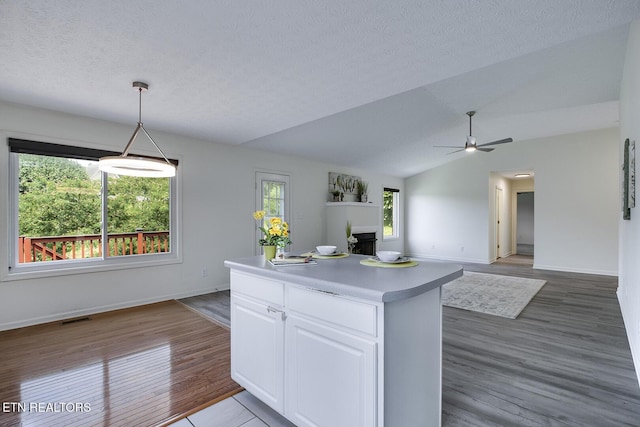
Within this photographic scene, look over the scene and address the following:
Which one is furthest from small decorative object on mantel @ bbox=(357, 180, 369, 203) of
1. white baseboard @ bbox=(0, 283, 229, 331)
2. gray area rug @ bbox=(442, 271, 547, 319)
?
white baseboard @ bbox=(0, 283, 229, 331)

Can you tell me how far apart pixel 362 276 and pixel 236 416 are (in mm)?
1182

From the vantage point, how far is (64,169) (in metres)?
3.65

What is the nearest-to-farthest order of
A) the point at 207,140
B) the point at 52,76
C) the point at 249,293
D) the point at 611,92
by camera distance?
the point at 249,293, the point at 52,76, the point at 611,92, the point at 207,140

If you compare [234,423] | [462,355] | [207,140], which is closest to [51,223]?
[207,140]

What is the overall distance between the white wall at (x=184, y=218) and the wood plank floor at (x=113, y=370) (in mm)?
337

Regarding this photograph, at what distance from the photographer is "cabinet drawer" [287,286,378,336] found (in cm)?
134

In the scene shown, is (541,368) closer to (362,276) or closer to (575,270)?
(362,276)

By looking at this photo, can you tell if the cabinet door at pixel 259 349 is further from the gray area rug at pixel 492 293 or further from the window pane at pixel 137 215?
the gray area rug at pixel 492 293

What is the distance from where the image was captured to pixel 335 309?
147 centimetres

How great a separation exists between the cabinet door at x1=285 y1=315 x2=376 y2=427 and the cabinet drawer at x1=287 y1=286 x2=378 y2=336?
0.05 meters

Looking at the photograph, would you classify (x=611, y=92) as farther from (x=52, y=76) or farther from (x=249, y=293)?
Result: (x=52, y=76)

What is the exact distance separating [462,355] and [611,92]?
4.25 meters

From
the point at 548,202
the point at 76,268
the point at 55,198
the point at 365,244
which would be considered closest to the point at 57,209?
the point at 55,198

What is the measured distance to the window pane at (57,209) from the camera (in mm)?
3420
